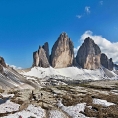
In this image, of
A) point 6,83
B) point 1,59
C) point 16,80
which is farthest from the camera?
point 1,59

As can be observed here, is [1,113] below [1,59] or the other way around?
below

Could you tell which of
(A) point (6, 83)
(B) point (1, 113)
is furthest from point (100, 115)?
(A) point (6, 83)

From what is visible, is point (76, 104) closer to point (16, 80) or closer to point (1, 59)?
point (16, 80)

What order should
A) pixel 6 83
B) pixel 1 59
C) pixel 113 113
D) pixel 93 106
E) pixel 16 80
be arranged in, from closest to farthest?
1. pixel 113 113
2. pixel 93 106
3. pixel 6 83
4. pixel 16 80
5. pixel 1 59

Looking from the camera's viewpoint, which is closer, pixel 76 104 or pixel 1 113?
pixel 1 113

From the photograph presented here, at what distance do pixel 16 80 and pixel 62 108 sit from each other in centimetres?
6484

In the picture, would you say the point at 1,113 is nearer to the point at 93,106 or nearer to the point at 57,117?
the point at 57,117

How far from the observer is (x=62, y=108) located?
36.9 meters

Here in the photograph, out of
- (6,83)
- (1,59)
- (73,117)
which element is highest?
(1,59)

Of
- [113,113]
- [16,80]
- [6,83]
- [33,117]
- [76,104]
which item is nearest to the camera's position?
[33,117]

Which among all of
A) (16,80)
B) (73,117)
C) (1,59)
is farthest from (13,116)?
(1,59)

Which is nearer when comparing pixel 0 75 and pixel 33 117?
pixel 33 117

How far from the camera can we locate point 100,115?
98.6 ft

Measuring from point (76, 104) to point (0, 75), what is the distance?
59390mm
